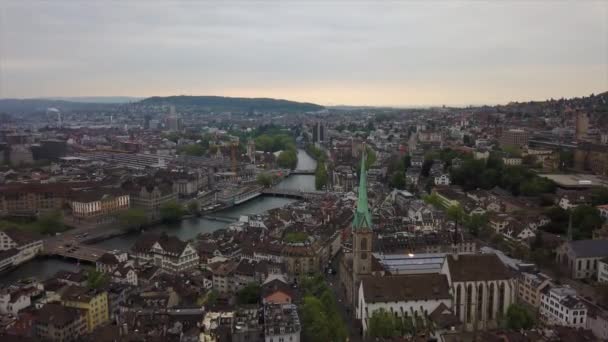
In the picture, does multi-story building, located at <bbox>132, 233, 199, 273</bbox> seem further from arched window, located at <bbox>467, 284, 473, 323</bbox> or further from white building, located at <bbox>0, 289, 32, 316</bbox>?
arched window, located at <bbox>467, 284, 473, 323</bbox>

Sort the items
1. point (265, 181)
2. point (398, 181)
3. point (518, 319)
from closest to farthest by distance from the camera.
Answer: point (518, 319) → point (398, 181) → point (265, 181)

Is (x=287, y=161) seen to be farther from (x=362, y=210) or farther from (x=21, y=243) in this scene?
(x=362, y=210)

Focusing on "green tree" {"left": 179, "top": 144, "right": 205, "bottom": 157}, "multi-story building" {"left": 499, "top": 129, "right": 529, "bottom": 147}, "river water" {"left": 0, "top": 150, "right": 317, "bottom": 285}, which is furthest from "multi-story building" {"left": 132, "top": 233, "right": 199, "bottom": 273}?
"green tree" {"left": 179, "top": 144, "right": 205, "bottom": 157}

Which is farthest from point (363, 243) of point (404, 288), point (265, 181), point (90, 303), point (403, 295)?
point (265, 181)

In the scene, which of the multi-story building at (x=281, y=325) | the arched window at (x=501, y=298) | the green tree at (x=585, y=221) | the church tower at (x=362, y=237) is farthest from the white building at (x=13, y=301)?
the green tree at (x=585, y=221)

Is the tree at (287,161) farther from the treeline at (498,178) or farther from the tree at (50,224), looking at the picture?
the tree at (50,224)

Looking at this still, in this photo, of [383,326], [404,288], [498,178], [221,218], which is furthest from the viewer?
[498,178]
